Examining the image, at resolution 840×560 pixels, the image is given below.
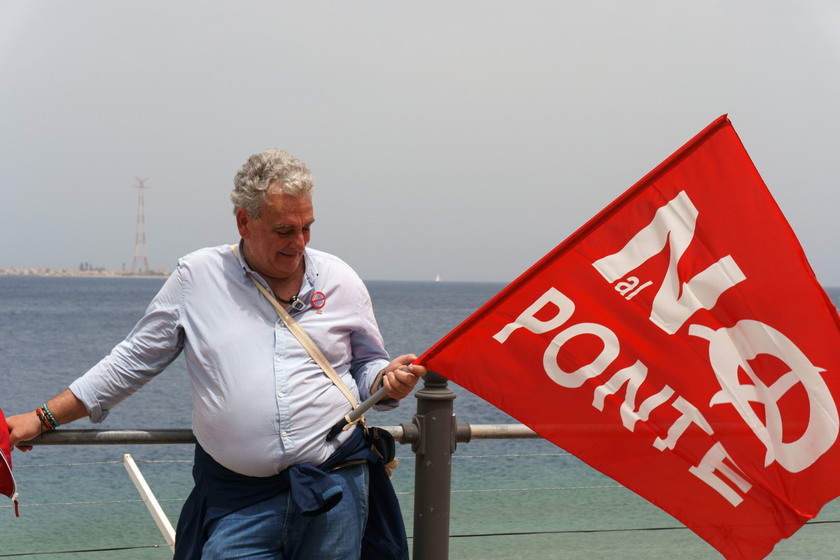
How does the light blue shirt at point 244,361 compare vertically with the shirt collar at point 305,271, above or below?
below

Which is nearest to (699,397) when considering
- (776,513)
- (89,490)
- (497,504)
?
(776,513)

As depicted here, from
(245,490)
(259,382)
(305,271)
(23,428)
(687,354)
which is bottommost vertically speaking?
(245,490)

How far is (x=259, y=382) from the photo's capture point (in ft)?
8.21

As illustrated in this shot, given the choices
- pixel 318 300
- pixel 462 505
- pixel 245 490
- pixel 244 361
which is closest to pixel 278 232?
pixel 318 300

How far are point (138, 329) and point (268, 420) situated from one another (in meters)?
0.51

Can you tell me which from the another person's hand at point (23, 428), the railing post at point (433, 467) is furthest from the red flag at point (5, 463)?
the railing post at point (433, 467)

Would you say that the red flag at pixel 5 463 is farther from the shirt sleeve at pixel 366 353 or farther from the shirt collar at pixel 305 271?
the shirt sleeve at pixel 366 353

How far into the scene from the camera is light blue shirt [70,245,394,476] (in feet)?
8.16

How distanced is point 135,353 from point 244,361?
0.36m

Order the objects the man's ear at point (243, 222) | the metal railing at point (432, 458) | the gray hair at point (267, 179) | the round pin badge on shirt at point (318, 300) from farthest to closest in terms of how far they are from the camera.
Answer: the metal railing at point (432, 458) → the round pin badge on shirt at point (318, 300) → the man's ear at point (243, 222) → the gray hair at point (267, 179)

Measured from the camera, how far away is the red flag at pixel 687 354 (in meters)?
2.56

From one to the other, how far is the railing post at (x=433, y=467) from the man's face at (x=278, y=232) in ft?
2.20

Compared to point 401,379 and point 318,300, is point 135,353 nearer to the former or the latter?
point 318,300

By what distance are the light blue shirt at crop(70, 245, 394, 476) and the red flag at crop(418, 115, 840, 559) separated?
0.34m
